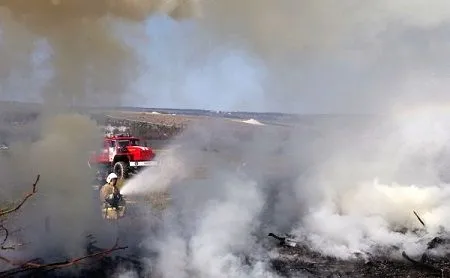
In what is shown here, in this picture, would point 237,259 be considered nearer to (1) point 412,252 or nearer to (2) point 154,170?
(1) point 412,252

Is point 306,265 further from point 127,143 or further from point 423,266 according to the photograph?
point 127,143

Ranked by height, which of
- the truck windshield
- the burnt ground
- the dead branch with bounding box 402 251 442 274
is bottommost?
the burnt ground

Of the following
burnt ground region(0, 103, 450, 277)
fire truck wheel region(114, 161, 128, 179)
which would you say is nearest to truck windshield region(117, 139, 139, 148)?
fire truck wheel region(114, 161, 128, 179)

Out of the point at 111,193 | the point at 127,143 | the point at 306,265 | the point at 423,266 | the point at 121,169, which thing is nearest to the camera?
the point at 423,266

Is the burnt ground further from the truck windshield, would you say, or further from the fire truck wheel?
the truck windshield

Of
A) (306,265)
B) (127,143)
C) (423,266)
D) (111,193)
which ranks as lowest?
(306,265)

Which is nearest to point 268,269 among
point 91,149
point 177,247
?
point 177,247

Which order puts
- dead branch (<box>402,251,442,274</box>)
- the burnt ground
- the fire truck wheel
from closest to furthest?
the burnt ground, dead branch (<box>402,251,442,274</box>), the fire truck wheel

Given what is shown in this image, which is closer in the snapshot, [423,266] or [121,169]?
[423,266]

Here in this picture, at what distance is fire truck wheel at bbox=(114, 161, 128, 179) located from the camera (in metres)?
17.0

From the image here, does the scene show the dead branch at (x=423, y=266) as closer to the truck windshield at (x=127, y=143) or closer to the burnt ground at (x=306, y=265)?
the burnt ground at (x=306, y=265)

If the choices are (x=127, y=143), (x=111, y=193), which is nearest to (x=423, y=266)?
(x=111, y=193)

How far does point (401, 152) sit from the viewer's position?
13.4 m

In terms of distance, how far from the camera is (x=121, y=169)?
56.0ft
